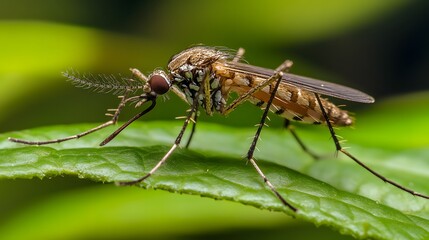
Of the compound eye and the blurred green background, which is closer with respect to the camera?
the compound eye

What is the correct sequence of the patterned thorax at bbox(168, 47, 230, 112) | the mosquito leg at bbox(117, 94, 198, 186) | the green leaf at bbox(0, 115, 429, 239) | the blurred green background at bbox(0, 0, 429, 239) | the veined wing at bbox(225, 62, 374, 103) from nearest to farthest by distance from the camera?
the green leaf at bbox(0, 115, 429, 239) → the mosquito leg at bbox(117, 94, 198, 186) → the veined wing at bbox(225, 62, 374, 103) → the patterned thorax at bbox(168, 47, 230, 112) → the blurred green background at bbox(0, 0, 429, 239)

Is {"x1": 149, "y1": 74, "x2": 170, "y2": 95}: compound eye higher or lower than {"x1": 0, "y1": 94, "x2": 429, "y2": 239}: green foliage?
higher

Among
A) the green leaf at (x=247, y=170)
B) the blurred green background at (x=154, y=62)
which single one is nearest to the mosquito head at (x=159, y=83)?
the green leaf at (x=247, y=170)

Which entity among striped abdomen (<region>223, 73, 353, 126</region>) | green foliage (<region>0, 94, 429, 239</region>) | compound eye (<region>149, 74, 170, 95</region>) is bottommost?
green foliage (<region>0, 94, 429, 239</region>)

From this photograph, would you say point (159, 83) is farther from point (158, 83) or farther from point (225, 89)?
point (225, 89)

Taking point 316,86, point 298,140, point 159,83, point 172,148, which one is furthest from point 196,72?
point 298,140

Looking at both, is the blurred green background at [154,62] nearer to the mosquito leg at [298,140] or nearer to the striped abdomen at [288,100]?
the mosquito leg at [298,140]

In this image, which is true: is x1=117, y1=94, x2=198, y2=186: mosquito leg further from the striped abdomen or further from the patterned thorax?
the striped abdomen

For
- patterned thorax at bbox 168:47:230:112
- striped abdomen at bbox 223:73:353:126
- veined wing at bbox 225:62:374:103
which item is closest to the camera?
veined wing at bbox 225:62:374:103

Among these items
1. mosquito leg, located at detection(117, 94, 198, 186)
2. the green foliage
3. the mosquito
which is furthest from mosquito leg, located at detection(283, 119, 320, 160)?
mosquito leg, located at detection(117, 94, 198, 186)
